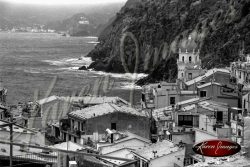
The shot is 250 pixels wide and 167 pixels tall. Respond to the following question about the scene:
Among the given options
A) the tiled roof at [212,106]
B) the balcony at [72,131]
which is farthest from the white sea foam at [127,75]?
the balcony at [72,131]

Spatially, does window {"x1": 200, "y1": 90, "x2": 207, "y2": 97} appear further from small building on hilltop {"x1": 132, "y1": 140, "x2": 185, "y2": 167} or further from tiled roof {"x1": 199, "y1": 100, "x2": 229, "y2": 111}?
small building on hilltop {"x1": 132, "y1": 140, "x2": 185, "y2": 167}

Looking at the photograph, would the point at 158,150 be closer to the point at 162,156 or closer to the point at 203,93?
the point at 162,156

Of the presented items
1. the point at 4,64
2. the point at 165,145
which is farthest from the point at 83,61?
the point at 165,145

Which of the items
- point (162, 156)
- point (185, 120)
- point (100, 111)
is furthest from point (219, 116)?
point (162, 156)

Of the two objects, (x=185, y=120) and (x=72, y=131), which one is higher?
(x=185, y=120)

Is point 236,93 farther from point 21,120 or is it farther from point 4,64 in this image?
point 4,64

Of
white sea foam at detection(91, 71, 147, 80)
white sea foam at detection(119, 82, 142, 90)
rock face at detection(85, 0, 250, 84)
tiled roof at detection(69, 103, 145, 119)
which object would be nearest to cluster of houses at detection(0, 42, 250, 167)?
tiled roof at detection(69, 103, 145, 119)
